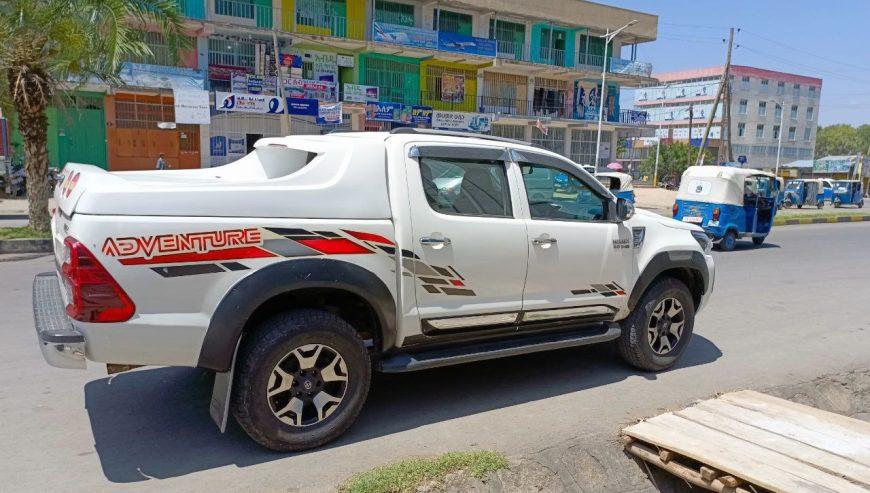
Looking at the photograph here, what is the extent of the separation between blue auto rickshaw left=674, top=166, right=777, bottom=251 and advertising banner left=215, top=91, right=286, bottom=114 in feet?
67.0

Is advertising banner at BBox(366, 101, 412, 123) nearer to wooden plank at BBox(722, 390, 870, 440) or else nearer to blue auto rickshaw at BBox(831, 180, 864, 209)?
blue auto rickshaw at BBox(831, 180, 864, 209)

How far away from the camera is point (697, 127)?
77.6 metres

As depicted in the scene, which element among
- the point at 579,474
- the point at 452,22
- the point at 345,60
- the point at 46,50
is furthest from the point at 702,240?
the point at 452,22

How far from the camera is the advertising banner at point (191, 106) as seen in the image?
27.3 m

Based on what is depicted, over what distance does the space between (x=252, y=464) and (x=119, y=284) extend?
1232mm

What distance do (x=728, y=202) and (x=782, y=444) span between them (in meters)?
11.9

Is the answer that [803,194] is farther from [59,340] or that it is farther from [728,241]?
[59,340]

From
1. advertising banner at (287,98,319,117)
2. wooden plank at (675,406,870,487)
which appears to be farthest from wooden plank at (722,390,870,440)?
advertising banner at (287,98,319,117)

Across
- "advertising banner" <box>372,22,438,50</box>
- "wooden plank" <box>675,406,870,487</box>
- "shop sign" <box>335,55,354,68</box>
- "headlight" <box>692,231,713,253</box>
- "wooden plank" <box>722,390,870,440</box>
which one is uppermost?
"advertising banner" <box>372,22,438,50</box>

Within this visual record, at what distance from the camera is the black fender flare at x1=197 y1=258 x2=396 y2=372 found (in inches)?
131

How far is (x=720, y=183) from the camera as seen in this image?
47.6 ft

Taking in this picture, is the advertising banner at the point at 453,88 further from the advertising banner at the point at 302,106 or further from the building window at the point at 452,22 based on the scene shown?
the advertising banner at the point at 302,106

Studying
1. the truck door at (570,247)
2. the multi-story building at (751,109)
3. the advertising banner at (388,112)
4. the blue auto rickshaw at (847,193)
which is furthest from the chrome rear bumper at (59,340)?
the multi-story building at (751,109)

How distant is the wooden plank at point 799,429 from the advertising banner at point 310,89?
94.8ft
